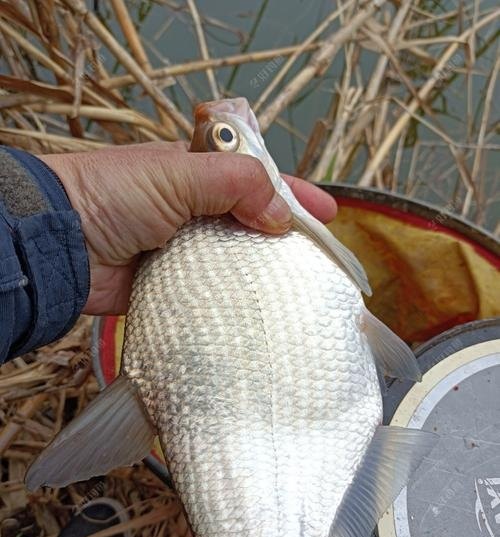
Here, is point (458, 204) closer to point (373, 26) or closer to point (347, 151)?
point (347, 151)

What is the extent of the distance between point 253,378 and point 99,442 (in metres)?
0.32

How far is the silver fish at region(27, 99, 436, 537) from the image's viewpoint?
1318 millimetres

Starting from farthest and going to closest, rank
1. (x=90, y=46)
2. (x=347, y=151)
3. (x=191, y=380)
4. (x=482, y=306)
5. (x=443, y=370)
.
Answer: (x=347, y=151) → (x=90, y=46) → (x=482, y=306) → (x=443, y=370) → (x=191, y=380)

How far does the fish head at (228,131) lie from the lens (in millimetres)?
1590

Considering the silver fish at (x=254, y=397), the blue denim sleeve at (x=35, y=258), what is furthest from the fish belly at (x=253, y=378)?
the blue denim sleeve at (x=35, y=258)

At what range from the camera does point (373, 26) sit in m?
3.17

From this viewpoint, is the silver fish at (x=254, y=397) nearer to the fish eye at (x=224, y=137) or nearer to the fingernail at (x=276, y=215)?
the fingernail at (x=276, y=215)

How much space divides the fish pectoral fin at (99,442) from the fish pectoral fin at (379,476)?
42 centimetres

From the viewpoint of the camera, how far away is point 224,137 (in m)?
1.60

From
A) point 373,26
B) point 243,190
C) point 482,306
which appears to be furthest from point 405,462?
point 373,26

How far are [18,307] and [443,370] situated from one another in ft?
3.19

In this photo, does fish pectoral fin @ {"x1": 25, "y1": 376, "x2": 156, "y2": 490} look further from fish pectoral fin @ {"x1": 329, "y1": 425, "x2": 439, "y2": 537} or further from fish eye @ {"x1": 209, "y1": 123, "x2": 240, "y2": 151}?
fish eye @ {"x1": 209, "y1": 123, "x2": 240, "y2": 151}

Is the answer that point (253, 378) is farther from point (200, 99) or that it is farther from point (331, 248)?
point (200, 99)

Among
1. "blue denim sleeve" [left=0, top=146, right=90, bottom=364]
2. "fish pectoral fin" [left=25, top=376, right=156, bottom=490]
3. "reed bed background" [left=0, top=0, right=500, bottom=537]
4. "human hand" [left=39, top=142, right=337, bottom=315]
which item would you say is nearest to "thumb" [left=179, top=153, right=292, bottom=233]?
"human hand" [left=39, top=142, right=337, bottom=315]
